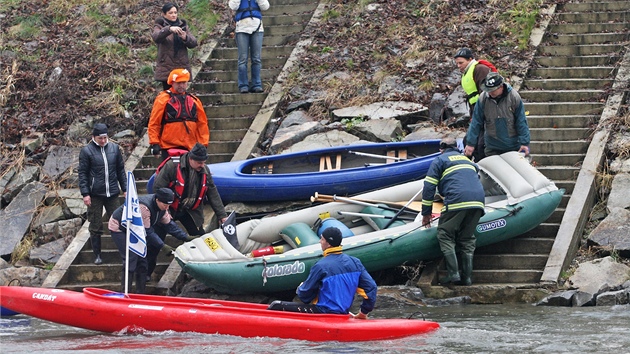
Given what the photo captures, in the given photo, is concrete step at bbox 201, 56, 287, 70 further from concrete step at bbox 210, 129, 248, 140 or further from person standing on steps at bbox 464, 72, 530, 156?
person standing on steps at bbox 464, 72, 530, 156

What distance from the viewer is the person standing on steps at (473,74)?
14961mm

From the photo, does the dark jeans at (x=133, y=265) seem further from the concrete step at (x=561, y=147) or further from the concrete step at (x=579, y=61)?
the concrete step at (x=579, y=61)

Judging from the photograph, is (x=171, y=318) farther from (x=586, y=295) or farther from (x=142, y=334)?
(x=586, y=295)

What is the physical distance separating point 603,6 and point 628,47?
1.61 metres

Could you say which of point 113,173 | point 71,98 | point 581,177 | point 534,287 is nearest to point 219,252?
point 113,173

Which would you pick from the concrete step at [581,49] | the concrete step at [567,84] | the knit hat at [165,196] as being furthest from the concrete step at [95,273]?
the concrete step at [581,49]

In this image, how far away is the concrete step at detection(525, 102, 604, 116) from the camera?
16688 mm

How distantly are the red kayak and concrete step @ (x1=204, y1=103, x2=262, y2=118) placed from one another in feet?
20.9

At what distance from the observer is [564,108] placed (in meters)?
16.8

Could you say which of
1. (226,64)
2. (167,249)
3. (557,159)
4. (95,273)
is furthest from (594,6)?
(95,273)

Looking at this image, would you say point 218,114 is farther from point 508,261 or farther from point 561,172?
point 508,261

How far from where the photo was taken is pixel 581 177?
49.5ft

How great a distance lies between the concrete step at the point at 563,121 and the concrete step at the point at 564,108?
9.6 inches

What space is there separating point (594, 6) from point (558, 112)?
3523 mm
